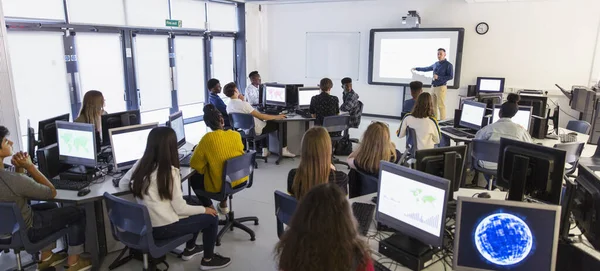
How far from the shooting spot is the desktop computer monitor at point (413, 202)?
1.93 meters

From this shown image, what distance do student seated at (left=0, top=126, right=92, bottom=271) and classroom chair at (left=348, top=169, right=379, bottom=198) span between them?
2143 mm

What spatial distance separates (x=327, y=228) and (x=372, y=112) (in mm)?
8107

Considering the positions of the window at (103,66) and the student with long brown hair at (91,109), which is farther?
the window at (103,66)

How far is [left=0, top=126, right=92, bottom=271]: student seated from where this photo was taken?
2.67m

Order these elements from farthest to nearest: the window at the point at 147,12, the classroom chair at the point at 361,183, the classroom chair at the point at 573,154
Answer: the window at the point at 147,12 < the classroom chair at the point at 573,154 < the classroom chair at the point at 361,183

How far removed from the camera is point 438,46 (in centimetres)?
823

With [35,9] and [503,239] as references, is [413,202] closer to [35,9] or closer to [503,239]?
[503,239]

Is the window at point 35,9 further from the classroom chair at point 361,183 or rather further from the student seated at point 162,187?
the classroom chair at point 361,183

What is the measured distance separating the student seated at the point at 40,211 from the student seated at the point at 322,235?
216cm

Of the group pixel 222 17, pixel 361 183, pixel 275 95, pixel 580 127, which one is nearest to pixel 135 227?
pixel 361 183

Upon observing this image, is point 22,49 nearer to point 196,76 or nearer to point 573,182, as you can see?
point 196,76

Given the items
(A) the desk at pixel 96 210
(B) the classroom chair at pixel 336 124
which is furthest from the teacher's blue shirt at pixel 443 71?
(A) the desk at pixel 96 210

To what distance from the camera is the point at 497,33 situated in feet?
25.6

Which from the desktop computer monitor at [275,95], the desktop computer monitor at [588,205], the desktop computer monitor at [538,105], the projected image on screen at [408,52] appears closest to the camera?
the desktop computer monitor at [588,205]
